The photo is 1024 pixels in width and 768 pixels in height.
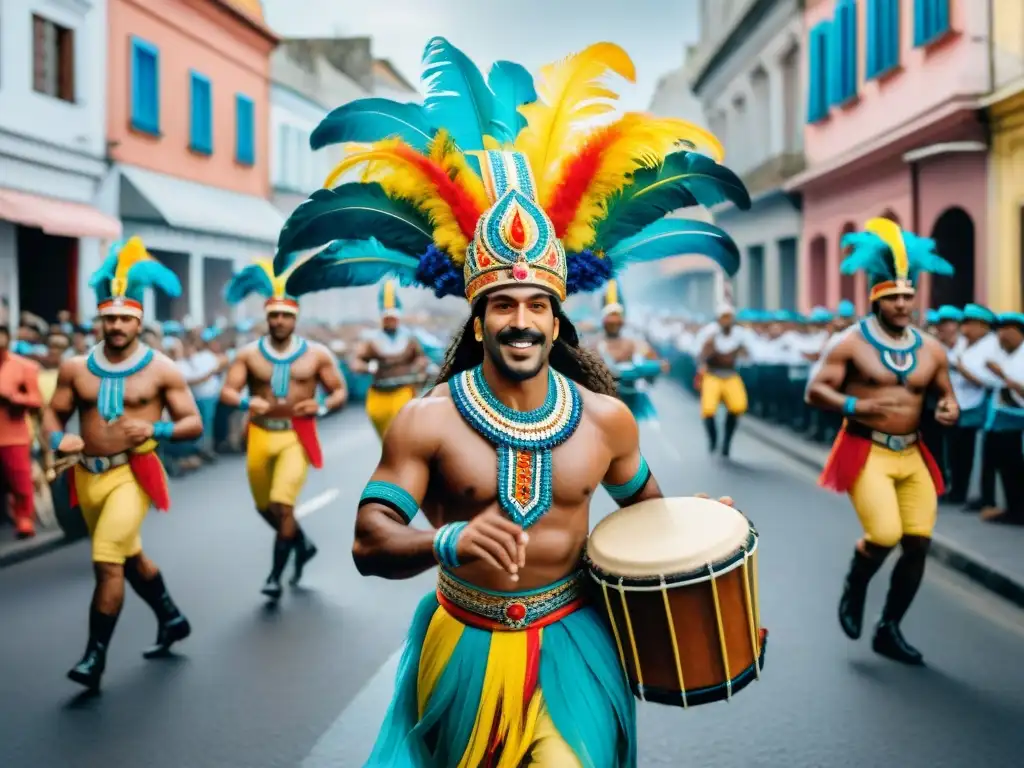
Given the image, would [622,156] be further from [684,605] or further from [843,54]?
[843,54]

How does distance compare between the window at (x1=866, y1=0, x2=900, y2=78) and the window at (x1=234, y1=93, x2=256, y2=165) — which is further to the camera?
the window at (x1=234, y1=93, x2=256, y2=165)

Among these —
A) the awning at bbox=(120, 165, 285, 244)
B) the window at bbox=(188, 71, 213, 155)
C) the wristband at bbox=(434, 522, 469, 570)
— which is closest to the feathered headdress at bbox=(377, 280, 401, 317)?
the wristband at bbox=(434, 522, 469, 570)

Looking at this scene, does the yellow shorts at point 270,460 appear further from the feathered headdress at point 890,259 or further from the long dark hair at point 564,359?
the long dark hair at point 564,359

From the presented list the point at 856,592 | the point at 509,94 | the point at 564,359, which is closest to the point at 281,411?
the point at 856,592

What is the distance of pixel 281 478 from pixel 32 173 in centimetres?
1381

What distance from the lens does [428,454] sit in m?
3.28

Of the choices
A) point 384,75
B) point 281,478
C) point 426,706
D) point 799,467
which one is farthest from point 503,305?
point 384,75

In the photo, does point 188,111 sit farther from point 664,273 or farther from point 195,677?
point 664,273

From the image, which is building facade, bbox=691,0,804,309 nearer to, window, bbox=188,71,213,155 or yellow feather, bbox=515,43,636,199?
window, bbox=188,71,213,155

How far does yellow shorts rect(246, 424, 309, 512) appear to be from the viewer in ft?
26.5

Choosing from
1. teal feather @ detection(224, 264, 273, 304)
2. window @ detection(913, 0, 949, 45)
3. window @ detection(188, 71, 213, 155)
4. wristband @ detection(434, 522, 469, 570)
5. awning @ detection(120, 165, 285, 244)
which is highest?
window @ detection(188, 71, 213, 155)

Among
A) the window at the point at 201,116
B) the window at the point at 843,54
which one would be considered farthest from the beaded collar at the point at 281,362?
the window at the point at 201,116

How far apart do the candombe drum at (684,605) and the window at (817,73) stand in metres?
22.9

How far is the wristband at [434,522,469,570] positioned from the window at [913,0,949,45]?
659 inches
